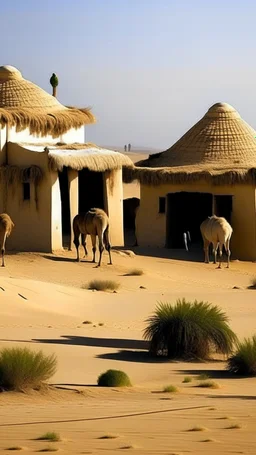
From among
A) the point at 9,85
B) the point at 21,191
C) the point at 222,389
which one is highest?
the point at 9,85

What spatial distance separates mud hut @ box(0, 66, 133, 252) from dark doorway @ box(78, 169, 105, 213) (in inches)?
18.7

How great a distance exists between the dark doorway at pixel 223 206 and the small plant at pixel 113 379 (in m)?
20.9

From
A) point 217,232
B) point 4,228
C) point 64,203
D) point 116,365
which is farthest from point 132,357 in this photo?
point 64,203

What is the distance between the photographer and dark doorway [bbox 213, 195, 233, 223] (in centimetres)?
3591

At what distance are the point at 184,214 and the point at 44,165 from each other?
7282 millimetres

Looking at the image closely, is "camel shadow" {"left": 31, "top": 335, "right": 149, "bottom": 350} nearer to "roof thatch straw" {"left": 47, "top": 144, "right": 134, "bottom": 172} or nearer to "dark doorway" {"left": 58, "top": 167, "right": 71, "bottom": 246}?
"roof thatch straw" {"left": 47, "top": 144, "right": 134, "bottom": 172}

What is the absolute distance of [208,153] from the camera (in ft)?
122

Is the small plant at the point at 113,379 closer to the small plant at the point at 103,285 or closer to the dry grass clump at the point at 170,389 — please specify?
the dry grass clump at the point at 170,389

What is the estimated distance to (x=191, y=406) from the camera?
13.3 m

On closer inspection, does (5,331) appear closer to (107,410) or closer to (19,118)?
(107,410)

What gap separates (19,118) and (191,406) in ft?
69.4

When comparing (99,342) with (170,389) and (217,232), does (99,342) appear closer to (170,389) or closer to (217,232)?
(170,389)

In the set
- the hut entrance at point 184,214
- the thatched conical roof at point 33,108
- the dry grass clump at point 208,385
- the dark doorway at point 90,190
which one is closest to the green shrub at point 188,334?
the dry grass clump at point 208,385

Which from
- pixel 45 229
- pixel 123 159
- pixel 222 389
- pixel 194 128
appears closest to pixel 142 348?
pixel 222 389
